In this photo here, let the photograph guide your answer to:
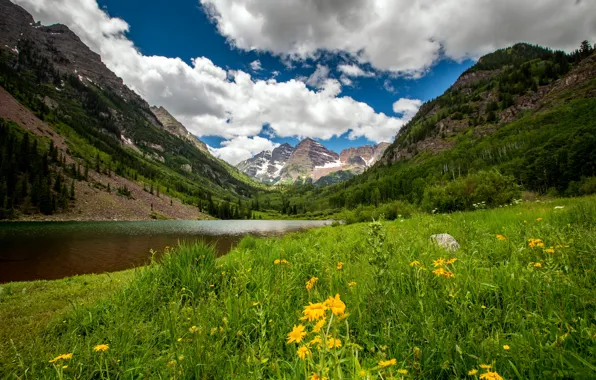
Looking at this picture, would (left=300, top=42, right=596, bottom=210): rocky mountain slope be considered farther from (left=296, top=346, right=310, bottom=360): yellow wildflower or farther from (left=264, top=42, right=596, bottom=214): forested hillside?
(left=296, top=346, right=310, bottom=360): yellow wildflower

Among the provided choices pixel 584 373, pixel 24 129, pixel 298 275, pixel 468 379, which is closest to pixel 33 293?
pixel 298 275

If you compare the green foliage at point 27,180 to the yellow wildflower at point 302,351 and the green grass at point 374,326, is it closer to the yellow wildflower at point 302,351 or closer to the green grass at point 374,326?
the green grass at point 374,326

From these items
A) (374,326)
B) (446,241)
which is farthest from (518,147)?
(374,326)

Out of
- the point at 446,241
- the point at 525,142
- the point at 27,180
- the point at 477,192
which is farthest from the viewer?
the point at 525,142

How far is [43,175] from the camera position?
9025 cm

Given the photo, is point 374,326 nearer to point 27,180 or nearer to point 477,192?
point 477,192

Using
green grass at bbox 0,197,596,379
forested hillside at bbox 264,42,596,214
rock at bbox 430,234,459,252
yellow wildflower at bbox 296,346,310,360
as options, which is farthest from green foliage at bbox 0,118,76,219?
forested hillside at bbox 264,42,596,214

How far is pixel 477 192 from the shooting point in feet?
77.5

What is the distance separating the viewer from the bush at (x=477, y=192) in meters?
22.3

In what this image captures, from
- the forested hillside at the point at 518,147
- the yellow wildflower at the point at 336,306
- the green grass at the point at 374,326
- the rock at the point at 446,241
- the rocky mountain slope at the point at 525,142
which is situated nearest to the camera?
the yellow wildflower at the point at 336,306

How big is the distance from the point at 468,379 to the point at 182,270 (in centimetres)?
574

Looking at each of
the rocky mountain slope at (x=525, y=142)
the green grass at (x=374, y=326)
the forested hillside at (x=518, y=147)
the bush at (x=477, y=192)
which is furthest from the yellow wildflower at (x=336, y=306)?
the rocky mountain slope at (x=525, y=142)

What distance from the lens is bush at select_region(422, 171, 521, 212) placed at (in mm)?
22312

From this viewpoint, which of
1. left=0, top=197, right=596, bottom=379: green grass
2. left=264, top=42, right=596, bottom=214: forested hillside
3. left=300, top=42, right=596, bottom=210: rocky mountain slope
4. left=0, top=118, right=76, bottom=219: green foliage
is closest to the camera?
left=0, top=197, right=596, bottom=379: green grass
